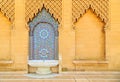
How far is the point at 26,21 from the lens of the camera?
17.4 ft

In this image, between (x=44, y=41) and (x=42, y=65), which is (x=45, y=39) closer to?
(x=44, y=41)

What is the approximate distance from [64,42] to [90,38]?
692 mm

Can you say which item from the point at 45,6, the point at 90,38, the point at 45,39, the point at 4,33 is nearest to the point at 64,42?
the point at 45,39

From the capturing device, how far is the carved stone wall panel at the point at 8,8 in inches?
207

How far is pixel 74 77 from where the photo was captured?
16.7 ft

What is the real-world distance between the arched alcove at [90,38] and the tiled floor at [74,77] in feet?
1.48

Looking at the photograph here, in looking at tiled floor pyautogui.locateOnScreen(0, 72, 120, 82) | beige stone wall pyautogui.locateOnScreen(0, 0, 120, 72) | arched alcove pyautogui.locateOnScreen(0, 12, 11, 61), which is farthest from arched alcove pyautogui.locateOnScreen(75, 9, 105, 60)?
arched alcove pyautogui.locateOnScreen(0, 12, 11, 61)

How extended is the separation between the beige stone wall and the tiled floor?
16 centimetres

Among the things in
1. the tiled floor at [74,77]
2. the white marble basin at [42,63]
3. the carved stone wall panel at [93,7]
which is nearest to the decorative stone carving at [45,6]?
the carved stone wall panel at [93,7]

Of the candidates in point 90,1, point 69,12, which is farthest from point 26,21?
point 90,1

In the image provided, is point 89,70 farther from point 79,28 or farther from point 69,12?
point 69,12

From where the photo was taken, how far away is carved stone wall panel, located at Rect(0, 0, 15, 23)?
5262 mm

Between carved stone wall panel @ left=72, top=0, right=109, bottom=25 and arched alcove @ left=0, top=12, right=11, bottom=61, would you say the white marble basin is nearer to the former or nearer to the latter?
arched alcove @ left=0, top=12, right=11, bottom=61

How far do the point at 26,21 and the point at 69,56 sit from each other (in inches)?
53.4
